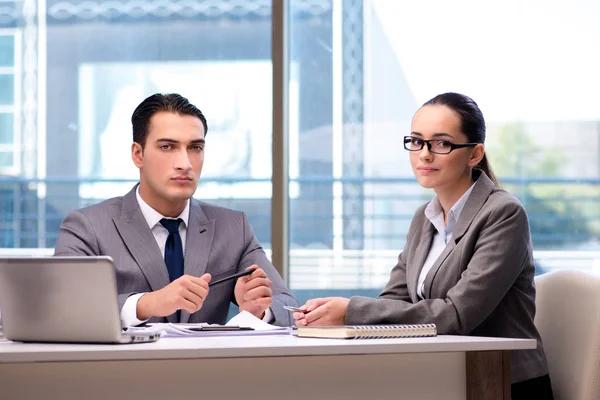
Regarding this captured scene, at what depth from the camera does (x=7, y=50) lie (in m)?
4.37

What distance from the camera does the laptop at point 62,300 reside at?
1699 millimetres

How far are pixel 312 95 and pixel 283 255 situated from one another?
0.79 metres

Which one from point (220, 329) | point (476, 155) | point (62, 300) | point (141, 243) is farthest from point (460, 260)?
point (62, 300)

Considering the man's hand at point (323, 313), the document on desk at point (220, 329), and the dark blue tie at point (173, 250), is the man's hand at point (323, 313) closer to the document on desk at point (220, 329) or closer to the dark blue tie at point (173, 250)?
the document on desk at point (220, 329)

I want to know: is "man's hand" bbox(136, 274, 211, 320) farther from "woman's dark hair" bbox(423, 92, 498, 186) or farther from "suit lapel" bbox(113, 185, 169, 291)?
"woman's dark hair" bbox(423, 92, 498, 186)

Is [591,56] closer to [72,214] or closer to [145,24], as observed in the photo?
[145,24]

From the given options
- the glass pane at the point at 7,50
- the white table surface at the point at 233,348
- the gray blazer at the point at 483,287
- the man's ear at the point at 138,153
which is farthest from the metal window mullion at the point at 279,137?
the white table surface at the point at 233,348

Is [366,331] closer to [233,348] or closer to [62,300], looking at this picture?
[233,348]

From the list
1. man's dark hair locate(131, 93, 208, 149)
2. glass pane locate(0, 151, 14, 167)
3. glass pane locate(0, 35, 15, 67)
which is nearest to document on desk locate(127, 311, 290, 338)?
man's dark hair locate(131, 93, 208, 149)

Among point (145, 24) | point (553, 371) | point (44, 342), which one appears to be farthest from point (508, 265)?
point (145, 24)

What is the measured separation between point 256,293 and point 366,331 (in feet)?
2.21

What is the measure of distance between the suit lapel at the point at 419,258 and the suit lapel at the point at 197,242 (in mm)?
628

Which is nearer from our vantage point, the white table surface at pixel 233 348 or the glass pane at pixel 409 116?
the white table surface at pixel 233 348

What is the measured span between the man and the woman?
0.39 meters
